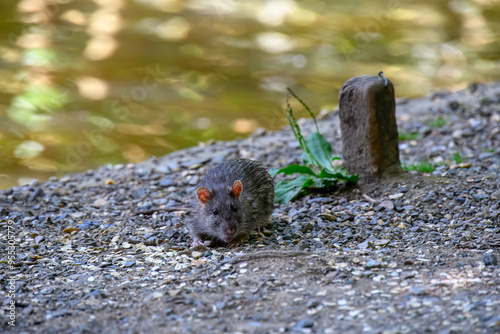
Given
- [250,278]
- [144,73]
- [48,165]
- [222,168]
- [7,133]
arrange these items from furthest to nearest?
[144,73], [7,133], [48,165], [222,168], [250,278]

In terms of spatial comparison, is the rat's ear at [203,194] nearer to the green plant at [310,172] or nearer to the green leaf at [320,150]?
the green plant at [310,172]

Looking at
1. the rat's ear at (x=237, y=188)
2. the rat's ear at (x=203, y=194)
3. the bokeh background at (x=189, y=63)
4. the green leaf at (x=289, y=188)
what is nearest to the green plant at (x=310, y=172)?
the green leaf at (x=289, y=188)

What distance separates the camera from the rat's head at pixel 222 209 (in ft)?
18.2

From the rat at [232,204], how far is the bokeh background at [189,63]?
12.2 feet

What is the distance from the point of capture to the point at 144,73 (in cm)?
1233

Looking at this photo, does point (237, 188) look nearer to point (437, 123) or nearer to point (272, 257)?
point (272, 257)

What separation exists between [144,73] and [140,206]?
6164mm

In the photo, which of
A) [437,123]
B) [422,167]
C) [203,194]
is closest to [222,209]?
[203,194]

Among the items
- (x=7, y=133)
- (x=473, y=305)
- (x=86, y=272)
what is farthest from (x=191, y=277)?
(x=7, y=133)

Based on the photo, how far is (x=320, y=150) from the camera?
6789mm

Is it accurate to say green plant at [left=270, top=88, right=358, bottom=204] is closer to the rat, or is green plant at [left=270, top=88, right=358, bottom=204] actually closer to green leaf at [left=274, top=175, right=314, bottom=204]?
green leaf at [left=274, top=175, right=314, bottom=204]

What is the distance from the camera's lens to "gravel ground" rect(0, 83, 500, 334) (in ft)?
13.2

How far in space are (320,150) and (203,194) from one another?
1625mm

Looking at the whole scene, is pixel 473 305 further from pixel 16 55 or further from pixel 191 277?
pixel 16 55
